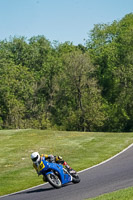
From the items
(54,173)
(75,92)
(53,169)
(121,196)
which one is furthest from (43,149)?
(75,92)

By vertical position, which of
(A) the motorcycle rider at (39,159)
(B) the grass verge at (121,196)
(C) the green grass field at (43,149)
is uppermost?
(A) the motorcycle rider at (39,159)

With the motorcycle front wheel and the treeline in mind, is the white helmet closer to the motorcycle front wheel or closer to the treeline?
the motorcycle front wheel

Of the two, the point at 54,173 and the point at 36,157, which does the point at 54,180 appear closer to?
the point at 54,173

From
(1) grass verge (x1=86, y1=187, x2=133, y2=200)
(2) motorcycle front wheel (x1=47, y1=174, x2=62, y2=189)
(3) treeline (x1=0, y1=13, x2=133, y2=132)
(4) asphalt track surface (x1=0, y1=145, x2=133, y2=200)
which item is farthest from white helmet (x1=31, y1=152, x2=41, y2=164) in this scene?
(3) treeline (x1=0, y1=13, x2=133, y2=132)

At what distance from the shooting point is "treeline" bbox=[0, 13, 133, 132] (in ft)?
204

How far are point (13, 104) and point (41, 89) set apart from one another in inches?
392

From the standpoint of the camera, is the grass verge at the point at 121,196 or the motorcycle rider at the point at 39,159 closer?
the grass verge at the point at 121,196

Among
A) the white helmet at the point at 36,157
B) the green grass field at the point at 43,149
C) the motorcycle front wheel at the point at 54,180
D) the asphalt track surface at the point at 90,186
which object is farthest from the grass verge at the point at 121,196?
the green grass field at the point at 43,149

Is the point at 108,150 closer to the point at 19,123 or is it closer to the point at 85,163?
the point at 85,163

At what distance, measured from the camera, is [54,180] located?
1616 cm

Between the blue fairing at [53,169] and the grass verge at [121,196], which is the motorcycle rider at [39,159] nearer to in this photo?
the blue fairing at [53,169]

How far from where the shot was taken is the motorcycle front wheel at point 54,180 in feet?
52.2

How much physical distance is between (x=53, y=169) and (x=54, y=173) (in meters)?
0.21

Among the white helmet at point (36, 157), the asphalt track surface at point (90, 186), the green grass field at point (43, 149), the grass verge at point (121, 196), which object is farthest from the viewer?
the green grass field at point (43, 149)
